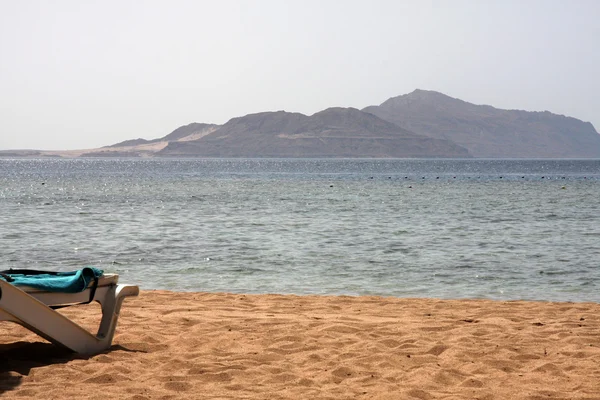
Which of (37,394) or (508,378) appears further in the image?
(508,378)

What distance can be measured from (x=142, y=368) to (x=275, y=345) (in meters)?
1.47

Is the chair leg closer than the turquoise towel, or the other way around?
the chair leg

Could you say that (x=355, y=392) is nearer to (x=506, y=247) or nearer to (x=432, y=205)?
(x=506, y=247)

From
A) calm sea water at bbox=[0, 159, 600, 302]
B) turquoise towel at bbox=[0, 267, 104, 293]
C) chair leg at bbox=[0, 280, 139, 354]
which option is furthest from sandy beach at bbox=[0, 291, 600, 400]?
calm sea water at bbox=[0, 159, 600, 302]

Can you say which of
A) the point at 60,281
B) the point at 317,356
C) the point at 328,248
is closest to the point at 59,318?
the point at 60,281

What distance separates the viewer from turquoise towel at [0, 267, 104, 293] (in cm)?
721

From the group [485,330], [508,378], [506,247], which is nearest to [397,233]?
[506,247]

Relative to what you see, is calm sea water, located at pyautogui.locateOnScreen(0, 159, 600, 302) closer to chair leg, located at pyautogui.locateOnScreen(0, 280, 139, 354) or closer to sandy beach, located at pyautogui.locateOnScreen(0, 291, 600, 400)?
sandy beach, located at pyautogui.locateOnScreen(0, 291, 600, 400)

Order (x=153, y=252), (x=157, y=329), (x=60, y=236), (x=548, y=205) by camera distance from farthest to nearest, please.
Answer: (x=548, y=205) < (x=60, y=236) < (x=153, y=252) < (x=157, y=329)

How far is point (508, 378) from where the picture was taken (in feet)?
22.6

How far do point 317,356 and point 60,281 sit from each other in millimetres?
2517

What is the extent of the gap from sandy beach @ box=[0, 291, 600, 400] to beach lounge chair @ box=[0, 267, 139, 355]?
0.20m

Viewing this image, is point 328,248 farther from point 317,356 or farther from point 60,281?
point 60,281

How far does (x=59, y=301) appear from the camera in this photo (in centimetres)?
736
